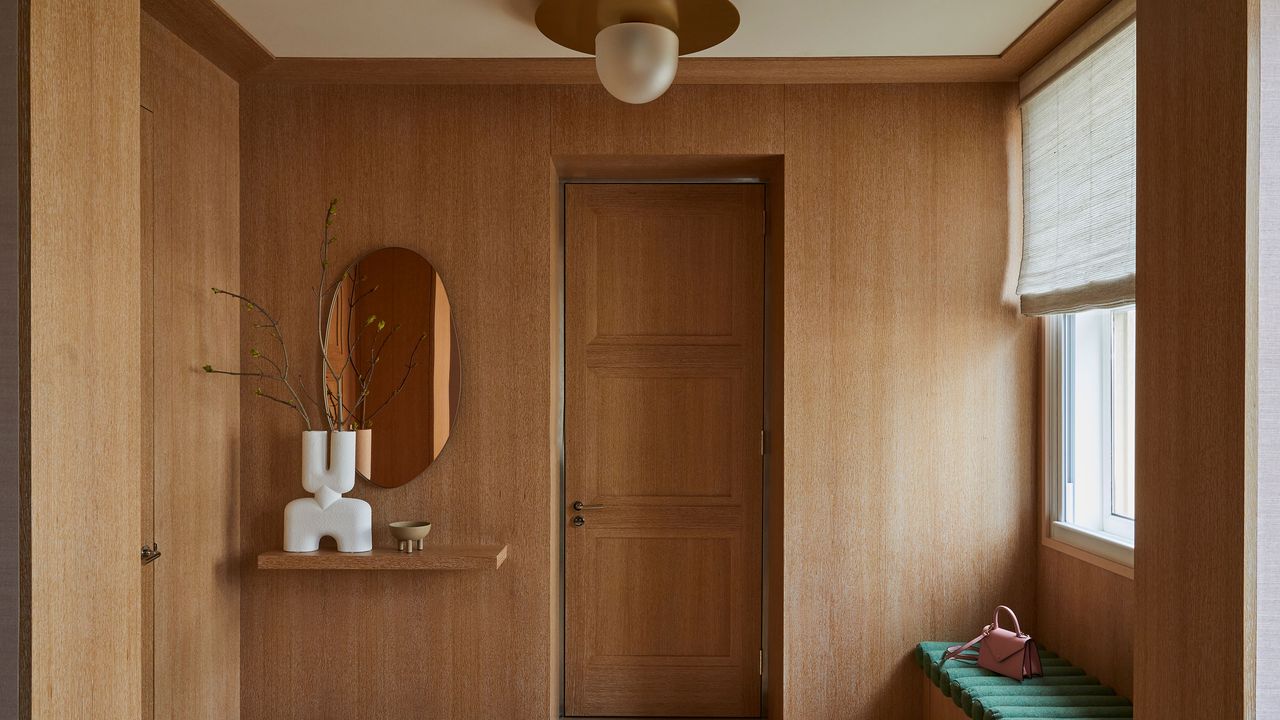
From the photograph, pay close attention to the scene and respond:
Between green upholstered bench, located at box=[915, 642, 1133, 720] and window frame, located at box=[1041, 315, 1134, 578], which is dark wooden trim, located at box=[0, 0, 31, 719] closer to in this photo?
green upholstered bench, located at box=[915, 642, 1133, 720]

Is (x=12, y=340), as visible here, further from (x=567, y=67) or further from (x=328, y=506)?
(x=567, y=67)

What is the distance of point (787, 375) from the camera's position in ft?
10.5

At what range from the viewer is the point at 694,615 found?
3.58m

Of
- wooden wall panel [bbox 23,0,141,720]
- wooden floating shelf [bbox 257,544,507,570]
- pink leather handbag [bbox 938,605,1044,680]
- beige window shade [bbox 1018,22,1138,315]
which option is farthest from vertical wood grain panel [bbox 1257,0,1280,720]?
wooden floating shelf [bbox 257,544,507,570]

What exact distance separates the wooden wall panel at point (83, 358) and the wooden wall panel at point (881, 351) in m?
2.27

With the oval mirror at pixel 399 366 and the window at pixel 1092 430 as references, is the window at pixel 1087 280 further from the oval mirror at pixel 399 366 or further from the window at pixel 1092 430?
the oval mirror at pixel 399 366

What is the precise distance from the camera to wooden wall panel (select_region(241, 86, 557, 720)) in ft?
10.5

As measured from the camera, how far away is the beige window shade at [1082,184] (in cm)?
249

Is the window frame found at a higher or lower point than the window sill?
higher

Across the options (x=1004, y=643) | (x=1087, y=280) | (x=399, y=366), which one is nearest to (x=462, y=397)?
(x=399, y=366)

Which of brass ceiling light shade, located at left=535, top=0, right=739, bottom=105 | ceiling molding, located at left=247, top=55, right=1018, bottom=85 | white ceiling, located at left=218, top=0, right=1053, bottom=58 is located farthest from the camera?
ceiling molding, located at left=247, top=55, right=1018, bottom=85

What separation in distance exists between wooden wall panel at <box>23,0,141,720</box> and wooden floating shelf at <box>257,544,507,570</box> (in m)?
1.54

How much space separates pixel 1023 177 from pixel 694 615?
6.98 ft

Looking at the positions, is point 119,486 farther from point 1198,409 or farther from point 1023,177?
point 1023,177
